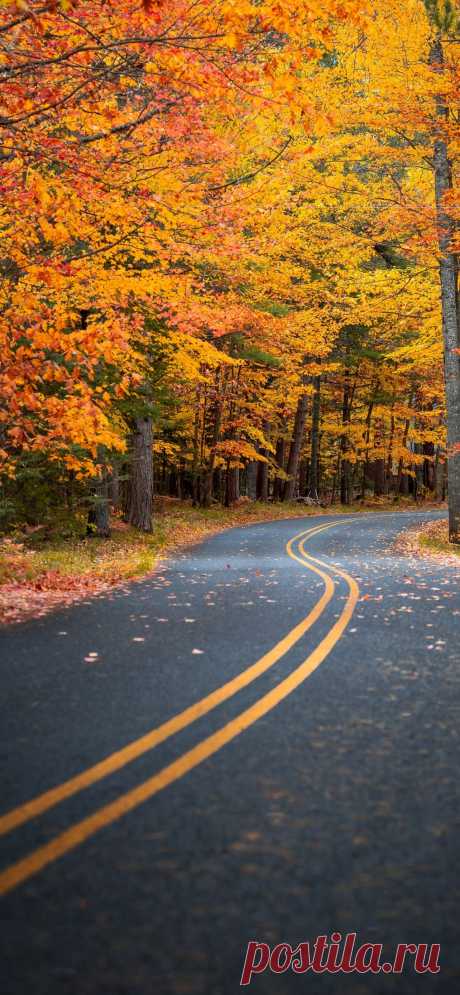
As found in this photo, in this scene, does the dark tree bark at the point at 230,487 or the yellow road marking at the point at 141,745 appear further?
the dark tree bark at the point at 230,487

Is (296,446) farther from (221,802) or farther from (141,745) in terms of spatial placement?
(221,802)

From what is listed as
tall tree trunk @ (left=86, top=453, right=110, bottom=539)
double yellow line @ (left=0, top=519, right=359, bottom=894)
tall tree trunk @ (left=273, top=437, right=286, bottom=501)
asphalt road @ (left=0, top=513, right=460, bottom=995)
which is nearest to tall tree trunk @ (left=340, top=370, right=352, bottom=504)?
tall tree trunk @ (left=273, top=437, right=286, bottom=501)

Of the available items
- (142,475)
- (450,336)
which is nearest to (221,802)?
(450,336)

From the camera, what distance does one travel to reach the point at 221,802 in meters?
4.24

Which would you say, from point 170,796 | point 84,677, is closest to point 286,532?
point 84,677

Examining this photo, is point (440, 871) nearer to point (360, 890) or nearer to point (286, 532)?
point (360, 890)

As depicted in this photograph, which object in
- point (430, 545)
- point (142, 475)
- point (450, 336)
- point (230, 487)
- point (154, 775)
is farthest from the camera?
point (230, 487)

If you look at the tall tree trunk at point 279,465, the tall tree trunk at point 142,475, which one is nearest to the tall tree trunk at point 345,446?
the tall tree trunk at point 279,465

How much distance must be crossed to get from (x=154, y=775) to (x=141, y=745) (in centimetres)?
48

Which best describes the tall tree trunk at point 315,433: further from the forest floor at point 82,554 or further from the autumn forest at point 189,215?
the forest floor at point 82,554

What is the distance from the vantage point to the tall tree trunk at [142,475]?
21.7 metres

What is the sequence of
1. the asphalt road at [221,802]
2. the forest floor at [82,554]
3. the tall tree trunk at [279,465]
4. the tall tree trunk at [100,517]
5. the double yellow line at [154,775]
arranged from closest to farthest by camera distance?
the asphalt road at [221,802], the double yellow line at [154,775], the forest floor at [82,554], the tall tree trunk at [100,517], the tall tree trunk at [279,465]

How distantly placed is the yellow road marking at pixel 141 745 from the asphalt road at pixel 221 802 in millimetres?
22

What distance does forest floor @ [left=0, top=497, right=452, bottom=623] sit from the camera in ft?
37.1
